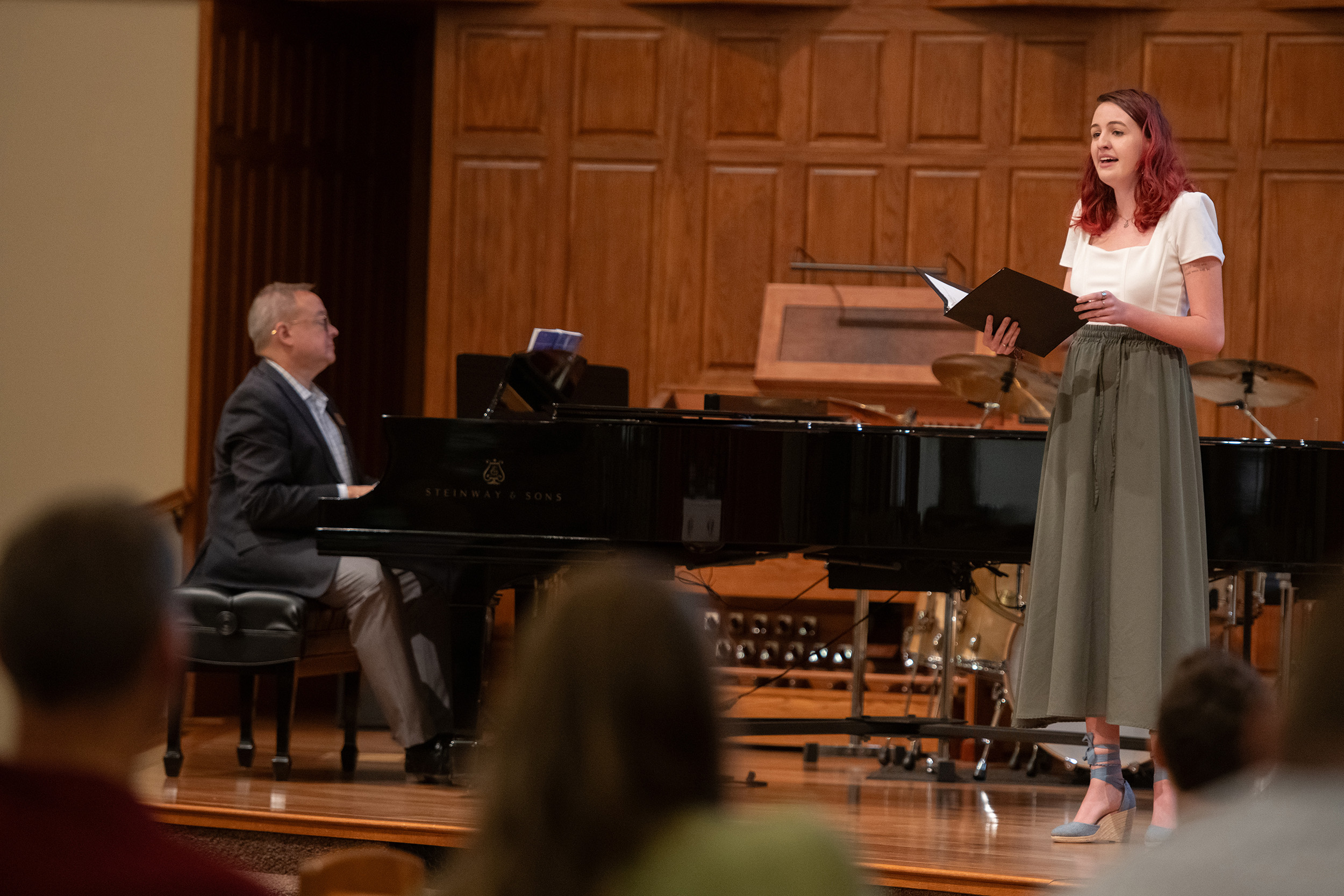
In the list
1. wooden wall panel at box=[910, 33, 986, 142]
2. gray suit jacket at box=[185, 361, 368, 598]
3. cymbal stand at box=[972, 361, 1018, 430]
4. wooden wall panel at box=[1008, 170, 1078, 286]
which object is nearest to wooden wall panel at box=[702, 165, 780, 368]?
wooden wall panel at box=[910, 33, 986, 142]

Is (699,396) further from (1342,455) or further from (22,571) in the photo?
(22,571)

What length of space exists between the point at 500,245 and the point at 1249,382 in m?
3.56

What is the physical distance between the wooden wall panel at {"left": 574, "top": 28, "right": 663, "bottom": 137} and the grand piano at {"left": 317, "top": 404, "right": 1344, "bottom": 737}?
11.1 ft

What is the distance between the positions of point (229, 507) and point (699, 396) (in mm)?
2779

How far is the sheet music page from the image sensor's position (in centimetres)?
374

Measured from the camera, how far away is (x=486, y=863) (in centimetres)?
114

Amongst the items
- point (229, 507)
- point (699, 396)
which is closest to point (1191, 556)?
point (229, 507)

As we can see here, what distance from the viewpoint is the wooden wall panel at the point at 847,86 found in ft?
23.3

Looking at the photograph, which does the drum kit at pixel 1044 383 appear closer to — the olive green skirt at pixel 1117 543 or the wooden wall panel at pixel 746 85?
the olive green skirt at pixel 1117 543

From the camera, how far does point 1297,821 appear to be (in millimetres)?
1140

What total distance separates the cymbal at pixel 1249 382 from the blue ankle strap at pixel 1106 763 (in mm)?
1608

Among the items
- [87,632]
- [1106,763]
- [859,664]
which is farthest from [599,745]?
[859,664]

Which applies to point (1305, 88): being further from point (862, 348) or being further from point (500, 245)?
point (500, 245)

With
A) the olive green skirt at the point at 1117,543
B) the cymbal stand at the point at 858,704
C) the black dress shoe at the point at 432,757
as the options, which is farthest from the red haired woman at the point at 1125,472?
the black dress shoe at the point at 432,757
